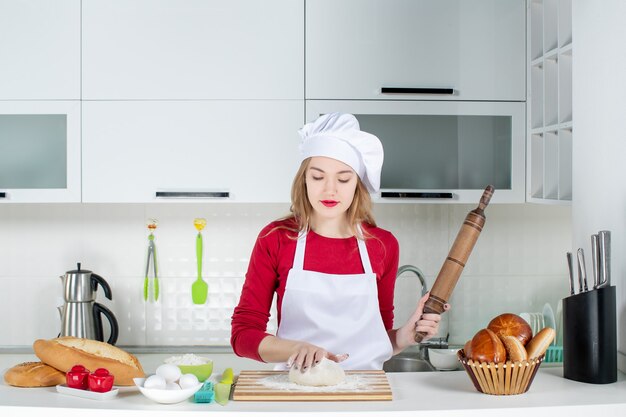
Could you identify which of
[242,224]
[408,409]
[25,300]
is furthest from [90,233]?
[408,409]

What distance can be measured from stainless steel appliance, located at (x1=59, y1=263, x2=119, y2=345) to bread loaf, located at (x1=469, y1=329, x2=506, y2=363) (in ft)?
4.96

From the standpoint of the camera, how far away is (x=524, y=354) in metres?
1.50

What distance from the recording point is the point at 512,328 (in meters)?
1.58

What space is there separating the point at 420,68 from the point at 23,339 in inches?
67.0

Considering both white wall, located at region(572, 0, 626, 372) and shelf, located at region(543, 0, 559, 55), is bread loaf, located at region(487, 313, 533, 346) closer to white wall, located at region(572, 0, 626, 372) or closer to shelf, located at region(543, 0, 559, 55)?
white wall, located at region(572, 0, 626, 372)

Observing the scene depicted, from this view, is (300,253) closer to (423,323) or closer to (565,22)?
(423,323)

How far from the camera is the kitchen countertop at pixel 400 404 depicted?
1.40 metres

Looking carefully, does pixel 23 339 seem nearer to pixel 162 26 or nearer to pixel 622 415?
pixel 162 26

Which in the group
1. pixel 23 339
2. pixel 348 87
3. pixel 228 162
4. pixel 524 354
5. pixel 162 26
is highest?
pixel 162 26

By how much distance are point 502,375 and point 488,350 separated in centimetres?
5

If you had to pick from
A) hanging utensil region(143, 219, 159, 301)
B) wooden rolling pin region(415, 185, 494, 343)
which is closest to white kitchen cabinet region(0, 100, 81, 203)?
hanging utensil region(143, 219, 159, 301)

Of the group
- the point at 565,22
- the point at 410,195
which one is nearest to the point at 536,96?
the point at 565,22

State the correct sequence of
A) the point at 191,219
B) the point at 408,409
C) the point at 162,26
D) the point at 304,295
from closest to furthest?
the point at 408,409, the point at 304,295, the point at 162,26, the point at 191,219

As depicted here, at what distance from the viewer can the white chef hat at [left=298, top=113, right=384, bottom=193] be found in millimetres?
1860
